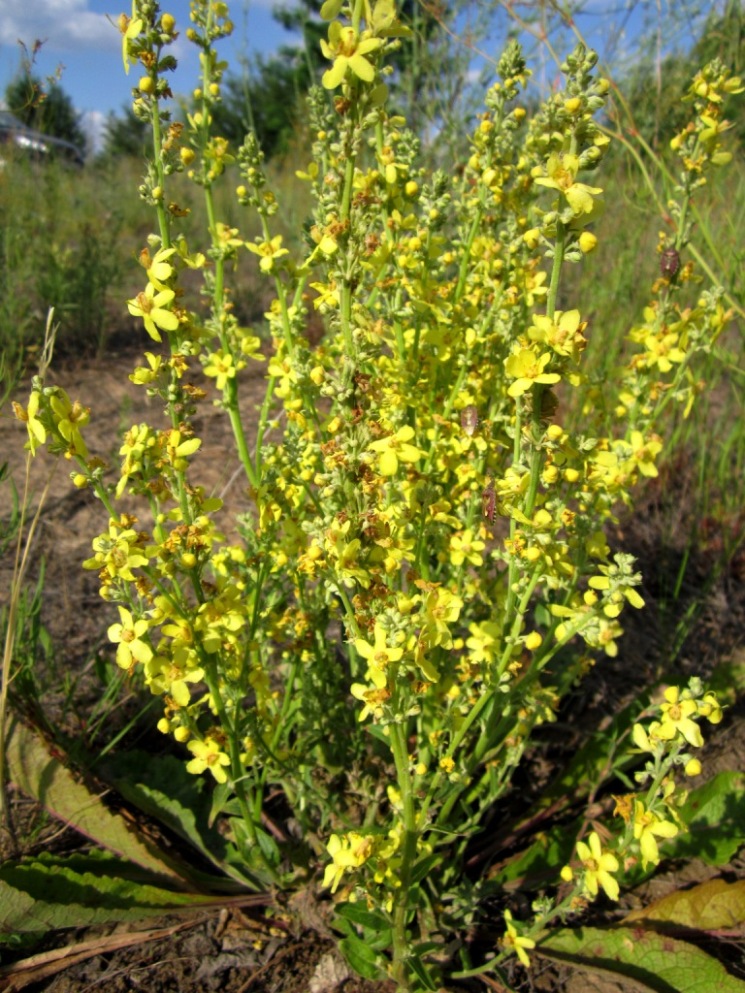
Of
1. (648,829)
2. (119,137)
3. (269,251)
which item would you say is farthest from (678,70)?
→ (119,137)

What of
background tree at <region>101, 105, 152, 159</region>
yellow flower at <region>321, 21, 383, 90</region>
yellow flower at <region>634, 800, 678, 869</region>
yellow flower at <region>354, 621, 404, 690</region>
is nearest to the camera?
yellow flower at <region>321, 21, 383, 90</region>

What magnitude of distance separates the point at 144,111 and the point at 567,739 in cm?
263

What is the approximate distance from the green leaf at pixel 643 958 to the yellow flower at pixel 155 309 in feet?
6.53

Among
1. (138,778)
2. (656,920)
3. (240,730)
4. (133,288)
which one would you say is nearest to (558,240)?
(240,730)

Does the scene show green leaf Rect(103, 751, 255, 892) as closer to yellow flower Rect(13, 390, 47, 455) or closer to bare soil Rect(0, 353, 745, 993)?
bare soil Rect(0, 353, 745, 993)

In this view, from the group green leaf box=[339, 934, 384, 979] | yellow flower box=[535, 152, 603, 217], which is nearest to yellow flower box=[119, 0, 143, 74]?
yellow flower box=[535, 152, 603, 217]

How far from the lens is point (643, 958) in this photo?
1952 mm

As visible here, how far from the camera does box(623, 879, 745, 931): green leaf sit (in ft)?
6.55

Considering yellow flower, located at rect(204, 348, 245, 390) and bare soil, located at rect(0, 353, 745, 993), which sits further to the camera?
bare soil, located at rect(0, 353, 745, 993)

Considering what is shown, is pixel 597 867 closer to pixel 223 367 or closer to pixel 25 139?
pixel 223 367

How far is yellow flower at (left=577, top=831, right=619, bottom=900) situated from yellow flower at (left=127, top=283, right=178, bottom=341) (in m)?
1.43

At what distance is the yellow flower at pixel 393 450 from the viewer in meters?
1.35

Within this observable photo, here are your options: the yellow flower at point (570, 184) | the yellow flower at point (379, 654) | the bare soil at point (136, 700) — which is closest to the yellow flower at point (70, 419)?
the yellow flower at point (379, 654)

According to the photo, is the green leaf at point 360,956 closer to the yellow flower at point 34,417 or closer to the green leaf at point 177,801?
the green leaf at point 177,801
